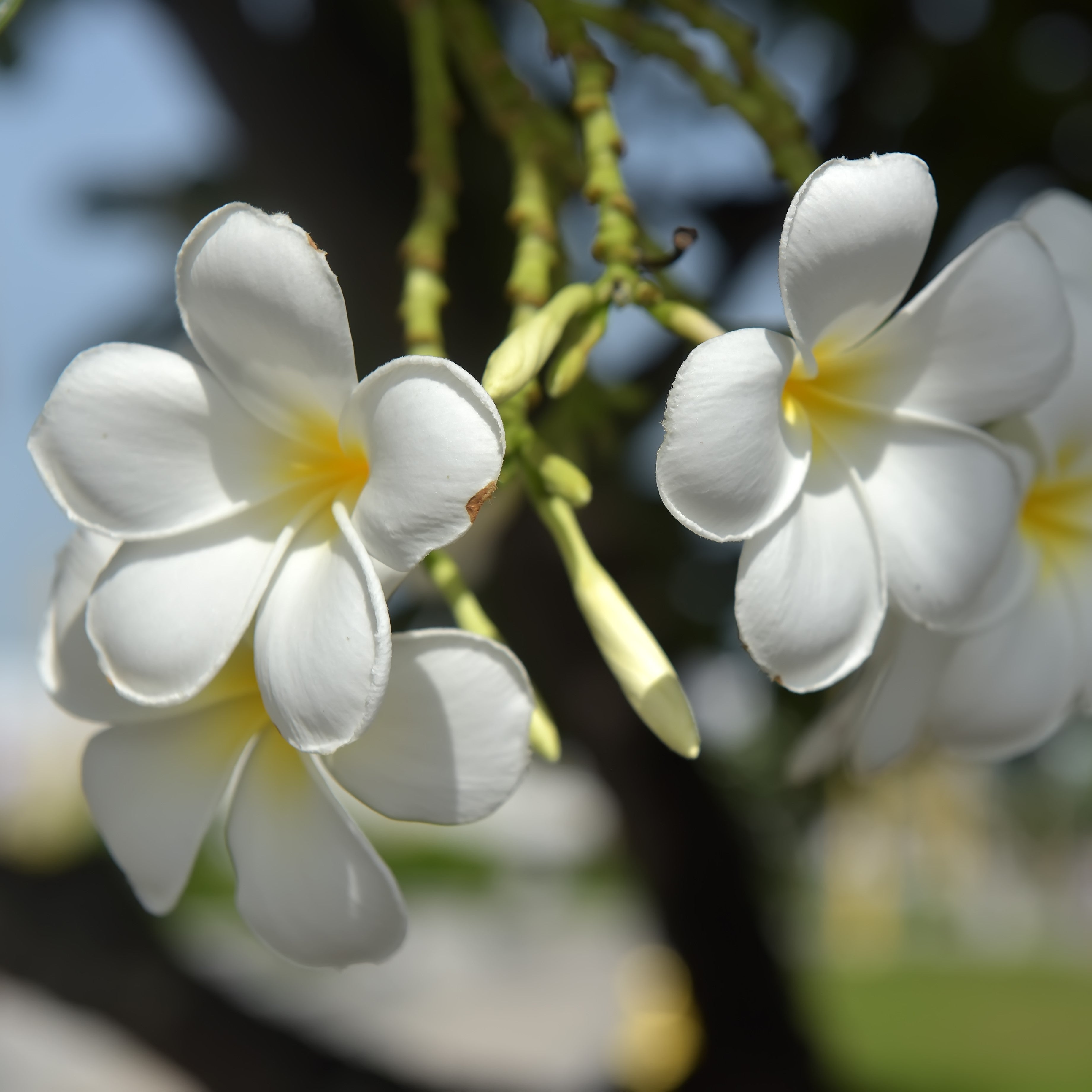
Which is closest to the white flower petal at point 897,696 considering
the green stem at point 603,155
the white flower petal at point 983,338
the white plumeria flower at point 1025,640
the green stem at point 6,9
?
the white plumeria flower at point 1025,640

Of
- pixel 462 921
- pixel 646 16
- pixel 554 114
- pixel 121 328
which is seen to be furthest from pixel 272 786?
pixel 462 921

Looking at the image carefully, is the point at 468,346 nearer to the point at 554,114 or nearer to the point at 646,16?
the point at 646,16

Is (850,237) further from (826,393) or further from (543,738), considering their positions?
(543,738)

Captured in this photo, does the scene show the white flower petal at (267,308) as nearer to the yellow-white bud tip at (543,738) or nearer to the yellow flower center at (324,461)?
the yellow flower center at (324,461)

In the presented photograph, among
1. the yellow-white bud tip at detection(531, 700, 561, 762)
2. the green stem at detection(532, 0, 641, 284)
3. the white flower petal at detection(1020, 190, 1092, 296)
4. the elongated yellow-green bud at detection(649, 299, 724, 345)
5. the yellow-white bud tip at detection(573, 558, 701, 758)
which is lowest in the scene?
the yellow-white bud tip at detection(531, 700, 561, 762)

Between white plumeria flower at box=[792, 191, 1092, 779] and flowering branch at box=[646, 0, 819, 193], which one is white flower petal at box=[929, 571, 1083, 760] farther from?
flowering branch at box=[646, 0, 819, 193]

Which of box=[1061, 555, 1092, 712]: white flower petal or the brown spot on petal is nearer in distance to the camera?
the brown spot on petal

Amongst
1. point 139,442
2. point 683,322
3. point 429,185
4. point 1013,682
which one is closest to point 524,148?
point 429,185

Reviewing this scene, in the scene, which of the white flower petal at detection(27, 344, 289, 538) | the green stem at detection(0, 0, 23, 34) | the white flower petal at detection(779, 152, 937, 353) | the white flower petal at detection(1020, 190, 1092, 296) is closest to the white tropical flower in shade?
the white flower petal at detection(779, 152, 937, 353)
